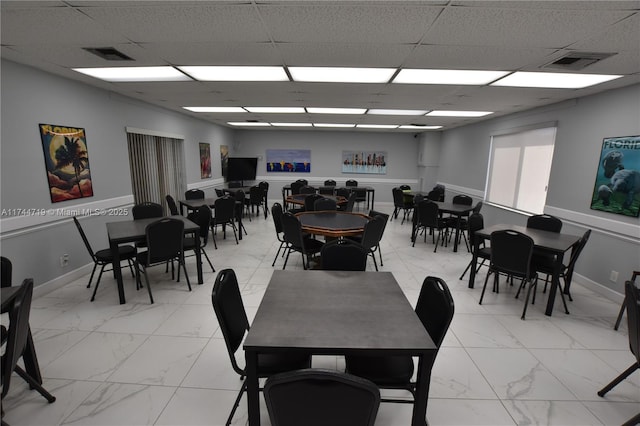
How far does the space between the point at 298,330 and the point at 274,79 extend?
3125 mm

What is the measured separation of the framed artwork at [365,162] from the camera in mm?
10508

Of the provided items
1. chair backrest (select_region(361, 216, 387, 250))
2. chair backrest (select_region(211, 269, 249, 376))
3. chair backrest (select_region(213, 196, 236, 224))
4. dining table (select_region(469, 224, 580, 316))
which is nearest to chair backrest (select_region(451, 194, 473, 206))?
dining table (select_region(469, 224, 580, 316))

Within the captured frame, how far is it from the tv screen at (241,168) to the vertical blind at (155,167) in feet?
8.57

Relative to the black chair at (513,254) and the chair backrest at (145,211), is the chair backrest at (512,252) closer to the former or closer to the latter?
the black chair at (513,254)

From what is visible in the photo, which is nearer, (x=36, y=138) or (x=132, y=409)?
(x=132, y=409)

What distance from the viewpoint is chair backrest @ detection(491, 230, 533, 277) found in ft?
10.0

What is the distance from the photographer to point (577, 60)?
9.01 feet

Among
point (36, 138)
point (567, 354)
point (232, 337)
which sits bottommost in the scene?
point (567, 354)

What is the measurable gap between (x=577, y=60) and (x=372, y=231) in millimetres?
2673

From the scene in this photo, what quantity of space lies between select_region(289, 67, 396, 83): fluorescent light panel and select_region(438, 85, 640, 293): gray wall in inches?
119

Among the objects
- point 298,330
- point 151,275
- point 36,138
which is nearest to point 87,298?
point 151,275

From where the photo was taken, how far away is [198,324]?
291 cm

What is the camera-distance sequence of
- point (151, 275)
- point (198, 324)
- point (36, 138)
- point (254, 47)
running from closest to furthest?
point (254, 47)
point (198, 324)
point (36, 138)
point (151, 275)

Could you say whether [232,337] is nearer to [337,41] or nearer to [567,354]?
[337,41]
